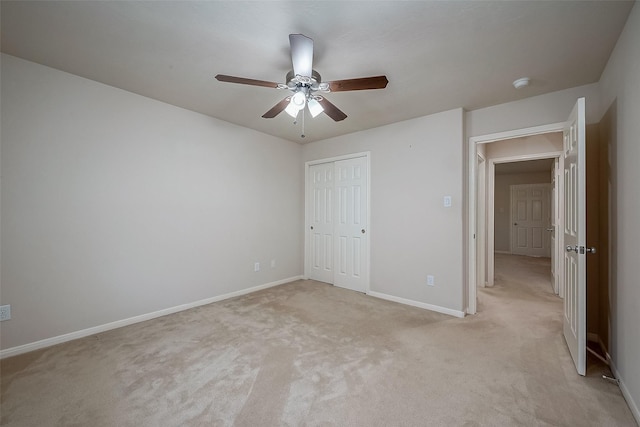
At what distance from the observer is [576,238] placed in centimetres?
203

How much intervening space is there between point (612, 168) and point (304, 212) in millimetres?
3677

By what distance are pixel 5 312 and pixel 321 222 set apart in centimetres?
353

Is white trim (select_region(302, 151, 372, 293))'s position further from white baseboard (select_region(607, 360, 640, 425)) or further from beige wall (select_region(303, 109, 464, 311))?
white baseboard (select_region(607, 360, 640, 425))

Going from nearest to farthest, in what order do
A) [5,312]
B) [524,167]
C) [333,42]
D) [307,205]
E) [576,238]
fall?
[333,42] → [576,238] → [5,312] → [307,205] → [524,167]

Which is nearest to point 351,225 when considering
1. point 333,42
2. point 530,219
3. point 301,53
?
point 333,42

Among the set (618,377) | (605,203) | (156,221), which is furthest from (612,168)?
(156,221)

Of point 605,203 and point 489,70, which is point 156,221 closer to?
point 489,70

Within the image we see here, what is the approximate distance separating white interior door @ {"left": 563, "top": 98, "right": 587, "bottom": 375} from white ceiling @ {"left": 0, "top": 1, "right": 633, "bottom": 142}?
503 mm

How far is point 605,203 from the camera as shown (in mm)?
2234

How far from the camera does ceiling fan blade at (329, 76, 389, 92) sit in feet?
6.14

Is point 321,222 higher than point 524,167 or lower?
lower

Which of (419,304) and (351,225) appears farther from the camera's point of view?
(351,225)

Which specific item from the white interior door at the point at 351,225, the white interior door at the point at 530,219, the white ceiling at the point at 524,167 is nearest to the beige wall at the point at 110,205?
the white interior door at the point at 351,225

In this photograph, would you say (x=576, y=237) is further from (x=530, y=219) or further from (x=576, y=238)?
(x=530, y=219)
